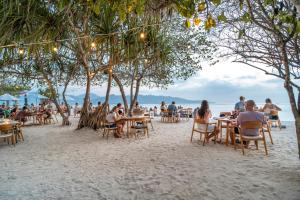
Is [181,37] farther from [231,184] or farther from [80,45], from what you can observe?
[231,184]

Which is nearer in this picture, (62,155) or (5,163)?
(5,163)

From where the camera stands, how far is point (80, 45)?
274 inches

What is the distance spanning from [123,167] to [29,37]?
3254 mm

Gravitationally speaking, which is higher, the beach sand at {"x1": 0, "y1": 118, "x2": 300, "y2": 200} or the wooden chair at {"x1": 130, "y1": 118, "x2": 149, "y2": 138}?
the wooden chair at {"x1": 130, "y1": 118, "x2": 149, "y2": 138}

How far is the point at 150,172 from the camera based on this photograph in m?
3.22

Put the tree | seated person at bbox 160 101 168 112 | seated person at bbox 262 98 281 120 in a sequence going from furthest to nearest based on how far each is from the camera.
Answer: seated person at bbox 160 101 168 112, seated person at bbox 262 98 281 120, the tree

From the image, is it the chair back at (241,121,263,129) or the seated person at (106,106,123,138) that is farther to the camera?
the seated person at (106,106,123,138)

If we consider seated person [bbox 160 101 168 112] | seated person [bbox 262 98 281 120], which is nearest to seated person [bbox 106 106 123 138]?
seated person [bbox 160 101 168 112]

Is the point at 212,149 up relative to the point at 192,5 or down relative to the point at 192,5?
down

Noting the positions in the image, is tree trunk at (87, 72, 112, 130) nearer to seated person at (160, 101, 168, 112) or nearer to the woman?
the woman

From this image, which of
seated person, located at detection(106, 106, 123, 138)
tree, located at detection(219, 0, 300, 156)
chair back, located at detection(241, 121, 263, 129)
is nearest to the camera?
tree, located at detection(219, 0, 300, 156)

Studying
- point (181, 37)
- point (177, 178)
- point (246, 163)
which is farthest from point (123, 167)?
point (181, 37)

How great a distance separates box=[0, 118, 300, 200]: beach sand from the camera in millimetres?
2498

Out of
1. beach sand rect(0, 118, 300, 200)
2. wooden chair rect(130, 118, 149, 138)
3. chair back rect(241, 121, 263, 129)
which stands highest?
chair back rect(241, 121, 263, 129)
